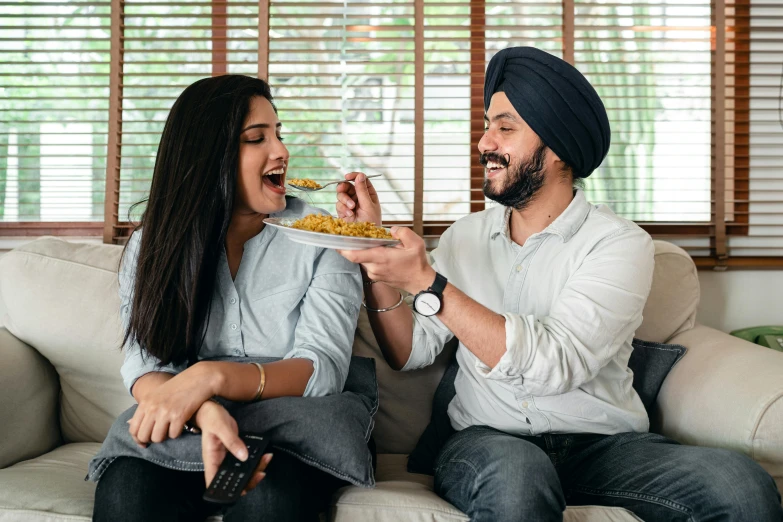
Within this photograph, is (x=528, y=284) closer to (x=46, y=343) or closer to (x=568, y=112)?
(x=568, y=112)

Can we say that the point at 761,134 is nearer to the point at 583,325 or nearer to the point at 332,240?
the point at 583,325

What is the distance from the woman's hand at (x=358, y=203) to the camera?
1.66 metres

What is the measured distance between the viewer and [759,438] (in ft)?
4.66

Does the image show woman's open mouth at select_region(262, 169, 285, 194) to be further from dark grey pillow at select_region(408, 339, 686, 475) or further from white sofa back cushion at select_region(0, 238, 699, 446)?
dark grey pillow at select_region(408, 339, 686, 475)

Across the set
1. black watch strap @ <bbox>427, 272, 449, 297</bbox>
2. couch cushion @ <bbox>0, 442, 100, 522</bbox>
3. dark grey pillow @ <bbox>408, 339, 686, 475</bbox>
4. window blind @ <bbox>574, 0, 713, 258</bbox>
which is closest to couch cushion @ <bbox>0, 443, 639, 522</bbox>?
couch cushion @ <bbox>0, 442, 100, 522</bbox>

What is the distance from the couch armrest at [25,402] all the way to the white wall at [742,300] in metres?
2.15

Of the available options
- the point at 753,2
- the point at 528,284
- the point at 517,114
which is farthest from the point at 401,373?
the point at 753,2

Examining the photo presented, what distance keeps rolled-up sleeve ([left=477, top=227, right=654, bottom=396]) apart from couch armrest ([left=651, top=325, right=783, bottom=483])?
0.85 feet

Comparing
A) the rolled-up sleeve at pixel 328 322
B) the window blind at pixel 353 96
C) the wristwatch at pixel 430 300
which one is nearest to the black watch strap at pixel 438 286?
the wristwatch at pixel 430 300

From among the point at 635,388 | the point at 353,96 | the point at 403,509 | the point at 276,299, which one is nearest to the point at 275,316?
the point at 276,299

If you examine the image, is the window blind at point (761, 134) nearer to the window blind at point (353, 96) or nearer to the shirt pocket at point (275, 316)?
the window blind at point (353, 96)

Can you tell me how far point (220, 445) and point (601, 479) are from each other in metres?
0.79

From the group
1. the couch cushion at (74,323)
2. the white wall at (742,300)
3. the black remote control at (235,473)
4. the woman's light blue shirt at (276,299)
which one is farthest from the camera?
the white wall at (742,300)

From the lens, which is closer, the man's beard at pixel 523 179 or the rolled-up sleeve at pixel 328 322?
the rolled-up sleeve at pixel 328 322
